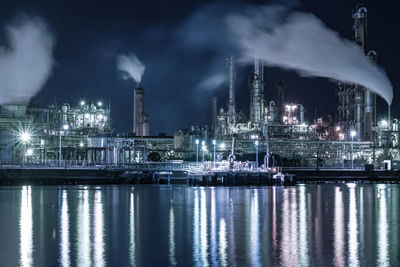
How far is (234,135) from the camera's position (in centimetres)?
11200

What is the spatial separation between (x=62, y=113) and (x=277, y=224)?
83.6 m

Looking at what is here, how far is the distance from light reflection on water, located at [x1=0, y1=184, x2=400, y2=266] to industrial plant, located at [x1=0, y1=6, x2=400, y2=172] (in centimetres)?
4712

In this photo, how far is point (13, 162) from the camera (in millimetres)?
103500

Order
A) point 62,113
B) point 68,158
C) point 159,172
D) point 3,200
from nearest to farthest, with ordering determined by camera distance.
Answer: point 3,200, point 159,172, point 68,158, point 62,113

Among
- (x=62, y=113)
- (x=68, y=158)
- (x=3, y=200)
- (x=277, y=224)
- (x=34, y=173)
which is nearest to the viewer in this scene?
(x=277, y=224)

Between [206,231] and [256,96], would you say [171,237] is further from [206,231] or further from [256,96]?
[256,96]

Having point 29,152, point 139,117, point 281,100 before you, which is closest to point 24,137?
point 29,152

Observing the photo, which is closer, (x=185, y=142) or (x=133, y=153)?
(x=133, y=153)

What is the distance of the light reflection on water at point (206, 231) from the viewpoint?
30969 mm

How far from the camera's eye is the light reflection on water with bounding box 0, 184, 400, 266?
31.0 metres

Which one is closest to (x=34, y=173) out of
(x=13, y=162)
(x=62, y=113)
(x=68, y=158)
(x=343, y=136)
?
(x=13, y=162)

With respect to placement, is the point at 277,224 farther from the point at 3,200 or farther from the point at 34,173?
the point at 34,173

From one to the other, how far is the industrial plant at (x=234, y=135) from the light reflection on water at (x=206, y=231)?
4712cm

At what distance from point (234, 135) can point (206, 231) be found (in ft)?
236
